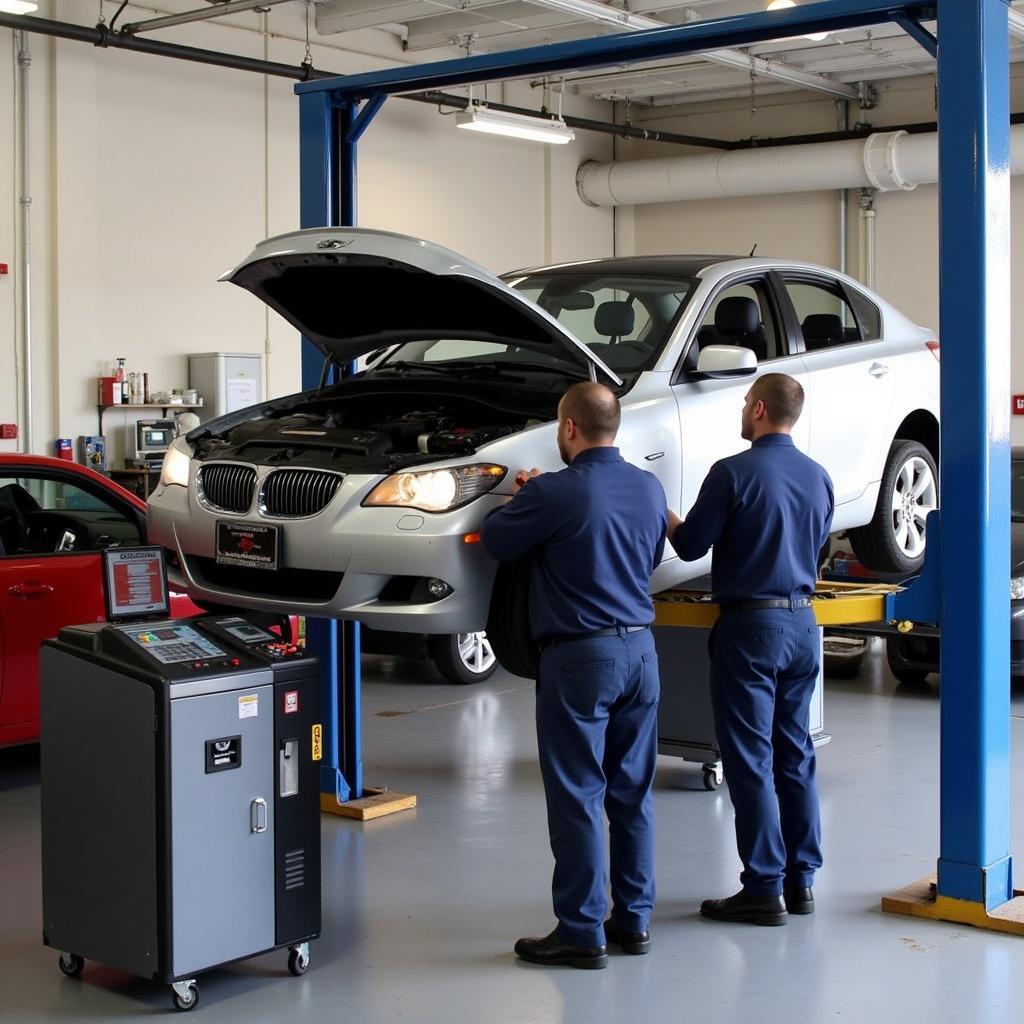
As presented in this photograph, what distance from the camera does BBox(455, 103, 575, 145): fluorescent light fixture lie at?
12.6 m

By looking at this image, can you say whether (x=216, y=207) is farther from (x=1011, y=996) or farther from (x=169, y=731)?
(x=1011, y=996)

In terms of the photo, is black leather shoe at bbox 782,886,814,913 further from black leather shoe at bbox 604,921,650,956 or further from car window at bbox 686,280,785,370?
car window at bbox 686,280,785,370

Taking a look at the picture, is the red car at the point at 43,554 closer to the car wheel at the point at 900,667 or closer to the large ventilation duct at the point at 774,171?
the car wheel at the point at 900,667

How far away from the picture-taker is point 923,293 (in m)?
15.4

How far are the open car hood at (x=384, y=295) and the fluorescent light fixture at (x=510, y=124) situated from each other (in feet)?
24.6

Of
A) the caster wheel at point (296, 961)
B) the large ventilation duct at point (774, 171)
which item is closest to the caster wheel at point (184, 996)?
the caster wheel at point (296, 961)

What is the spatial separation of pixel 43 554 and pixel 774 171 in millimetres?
10837

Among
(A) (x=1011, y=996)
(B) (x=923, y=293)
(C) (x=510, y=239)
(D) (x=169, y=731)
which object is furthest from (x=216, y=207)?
(A) (x=1011, y=996)

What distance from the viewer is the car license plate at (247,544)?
15.4 feet

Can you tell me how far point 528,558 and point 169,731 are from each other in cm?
125

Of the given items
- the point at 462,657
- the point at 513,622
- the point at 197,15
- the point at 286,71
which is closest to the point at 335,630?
the point at 513,622

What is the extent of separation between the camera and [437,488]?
14.8 ft

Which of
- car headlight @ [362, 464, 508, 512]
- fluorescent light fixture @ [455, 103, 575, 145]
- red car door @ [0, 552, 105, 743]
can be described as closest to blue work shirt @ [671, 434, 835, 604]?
car headlight @ [362, 464, 508, 512]

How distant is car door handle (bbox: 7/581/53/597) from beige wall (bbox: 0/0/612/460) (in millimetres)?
5319
